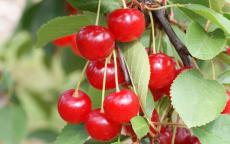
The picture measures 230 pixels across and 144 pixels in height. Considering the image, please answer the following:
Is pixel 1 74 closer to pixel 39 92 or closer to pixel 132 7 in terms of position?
pixel 39 92

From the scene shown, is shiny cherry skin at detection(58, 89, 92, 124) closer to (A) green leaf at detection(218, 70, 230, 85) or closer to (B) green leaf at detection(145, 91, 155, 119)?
(B) green leaf at detection(145, 91, 155, 119)

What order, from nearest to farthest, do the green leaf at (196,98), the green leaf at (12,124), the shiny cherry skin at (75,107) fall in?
1. the green leaf at (196,98)
2. the shiny cherry skin at (75,107)
3. the green leaf at (12,124)

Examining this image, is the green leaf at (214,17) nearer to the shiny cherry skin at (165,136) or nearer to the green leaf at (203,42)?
the green leaf at (203,42)

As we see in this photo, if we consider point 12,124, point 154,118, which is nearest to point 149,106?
point 154,118

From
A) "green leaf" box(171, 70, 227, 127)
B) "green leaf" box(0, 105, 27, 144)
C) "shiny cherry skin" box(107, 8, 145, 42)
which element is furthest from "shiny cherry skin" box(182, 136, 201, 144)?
"green leaf" box(0, 105, 27, 144)

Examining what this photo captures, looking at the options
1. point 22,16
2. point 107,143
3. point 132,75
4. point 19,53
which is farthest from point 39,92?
point 132,75

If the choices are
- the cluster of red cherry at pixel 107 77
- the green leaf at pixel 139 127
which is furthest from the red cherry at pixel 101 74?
the green leaf at pixel 139 127
